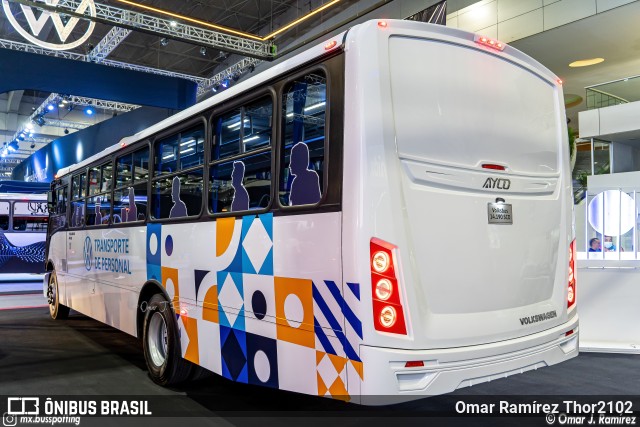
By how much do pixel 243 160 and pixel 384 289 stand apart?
168 cm

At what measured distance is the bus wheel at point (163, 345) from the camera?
5020 mm

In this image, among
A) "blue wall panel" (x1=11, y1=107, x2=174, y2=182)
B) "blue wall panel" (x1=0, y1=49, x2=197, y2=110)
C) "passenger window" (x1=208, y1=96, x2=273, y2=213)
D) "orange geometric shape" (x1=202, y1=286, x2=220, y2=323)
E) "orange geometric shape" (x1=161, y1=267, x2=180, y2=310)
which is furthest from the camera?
"blue wall panel" (x1=11, y1=107, x2=174, y2=182)

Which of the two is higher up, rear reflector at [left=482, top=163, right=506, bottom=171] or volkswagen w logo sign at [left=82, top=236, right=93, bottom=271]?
rear reflector at [left=482, top=163, right=506, bottom=171]

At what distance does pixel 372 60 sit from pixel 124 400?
383 cm

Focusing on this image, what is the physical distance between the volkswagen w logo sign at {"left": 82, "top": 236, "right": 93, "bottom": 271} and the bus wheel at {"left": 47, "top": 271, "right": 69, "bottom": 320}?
1979mm

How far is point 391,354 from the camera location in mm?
2932

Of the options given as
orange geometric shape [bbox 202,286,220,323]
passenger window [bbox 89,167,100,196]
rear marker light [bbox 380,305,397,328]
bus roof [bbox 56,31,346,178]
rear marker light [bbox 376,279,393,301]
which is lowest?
orange geometric shape [bbox 202,286,220,323]

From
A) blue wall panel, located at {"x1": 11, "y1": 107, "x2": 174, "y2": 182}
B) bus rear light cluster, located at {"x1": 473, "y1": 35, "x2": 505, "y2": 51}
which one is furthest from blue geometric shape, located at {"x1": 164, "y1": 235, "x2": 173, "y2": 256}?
blue wall panel, located at {"x1": 11, "y1": 107, "x2": 174, "y2": 182}

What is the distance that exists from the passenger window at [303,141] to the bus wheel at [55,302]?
24.2ft

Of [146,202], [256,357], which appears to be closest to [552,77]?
[256,357]

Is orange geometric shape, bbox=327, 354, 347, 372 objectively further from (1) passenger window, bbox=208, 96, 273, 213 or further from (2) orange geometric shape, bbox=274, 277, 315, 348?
(1) passenger window, bbox=208, 96, 273, 213

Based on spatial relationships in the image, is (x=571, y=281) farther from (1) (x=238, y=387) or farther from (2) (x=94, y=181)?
(2) (x=94, y=181)

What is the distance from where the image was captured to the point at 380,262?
2.98m

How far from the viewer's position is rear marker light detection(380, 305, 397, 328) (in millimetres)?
2971
